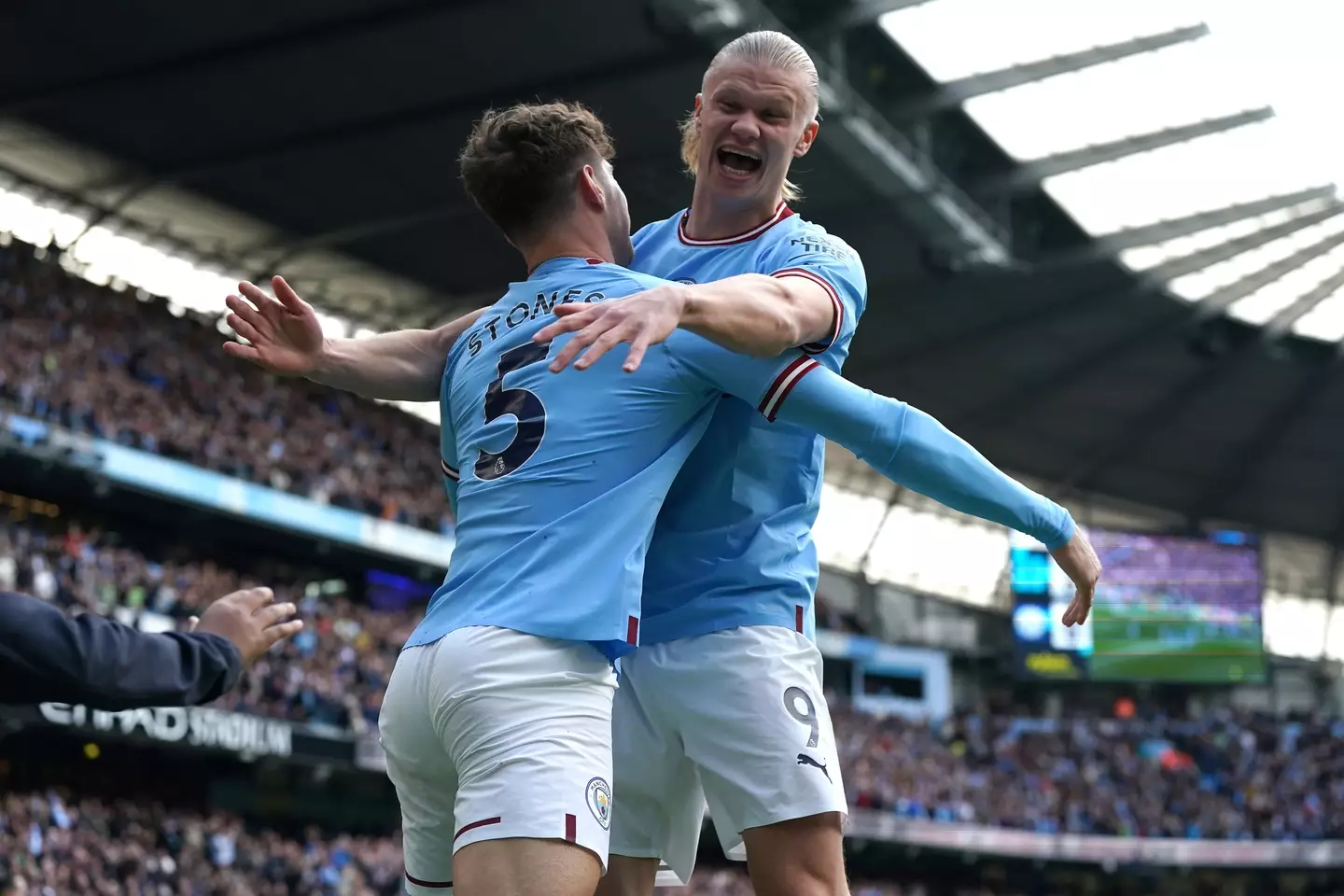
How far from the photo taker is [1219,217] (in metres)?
30.0

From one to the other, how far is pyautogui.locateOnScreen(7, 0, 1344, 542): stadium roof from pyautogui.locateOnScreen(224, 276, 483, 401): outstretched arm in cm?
1827

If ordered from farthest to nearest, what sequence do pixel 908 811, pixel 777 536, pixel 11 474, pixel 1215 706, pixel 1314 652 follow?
pixel 1314 652
pixel 1215 706
pixel 908 811
pixel 11 474
pixel 777 536

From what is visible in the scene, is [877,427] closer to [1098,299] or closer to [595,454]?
[595,454]

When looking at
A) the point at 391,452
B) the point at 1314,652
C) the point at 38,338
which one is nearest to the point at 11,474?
the point at 38,338

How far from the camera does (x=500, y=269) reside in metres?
32.3

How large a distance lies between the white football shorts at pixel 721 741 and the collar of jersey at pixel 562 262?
2.97 feet

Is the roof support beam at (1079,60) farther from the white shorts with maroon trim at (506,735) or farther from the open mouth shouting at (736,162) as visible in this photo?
the white shorts with maroon trim at (506,735)

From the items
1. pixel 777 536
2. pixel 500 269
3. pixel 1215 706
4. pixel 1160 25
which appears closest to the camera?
pixel 777 536

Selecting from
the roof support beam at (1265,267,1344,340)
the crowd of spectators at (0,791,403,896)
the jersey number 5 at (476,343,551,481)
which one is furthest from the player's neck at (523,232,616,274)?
the roof support beam at (1265,267,1344,340)

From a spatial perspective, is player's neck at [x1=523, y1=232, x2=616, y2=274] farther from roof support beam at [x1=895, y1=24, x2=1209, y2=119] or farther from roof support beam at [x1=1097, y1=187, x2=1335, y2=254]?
roof support beam at [x1=1097, y1=187, x2=1335, y2=254]

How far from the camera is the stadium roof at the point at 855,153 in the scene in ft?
75.8

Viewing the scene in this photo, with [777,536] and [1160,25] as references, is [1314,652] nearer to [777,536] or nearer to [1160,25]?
[1160,25]

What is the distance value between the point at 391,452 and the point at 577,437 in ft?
99.4

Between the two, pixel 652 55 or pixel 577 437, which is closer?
pixel 577 437
